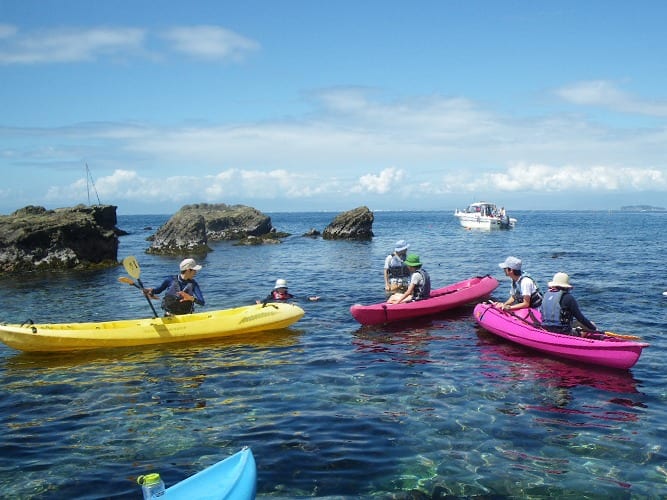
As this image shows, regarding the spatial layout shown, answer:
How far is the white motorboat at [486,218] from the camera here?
69875 millimetres

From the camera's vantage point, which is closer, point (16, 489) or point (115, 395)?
point (16, 489)

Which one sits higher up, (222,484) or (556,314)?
(556,314)

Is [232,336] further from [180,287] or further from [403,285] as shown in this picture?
[403,285]

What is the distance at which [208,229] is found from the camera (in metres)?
61.1

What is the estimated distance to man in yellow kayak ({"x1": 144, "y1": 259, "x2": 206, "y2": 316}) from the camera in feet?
46.3

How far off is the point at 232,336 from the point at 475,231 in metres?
59.9

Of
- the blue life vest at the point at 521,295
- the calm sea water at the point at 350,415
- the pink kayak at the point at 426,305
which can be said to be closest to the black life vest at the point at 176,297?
the calm sea water at the point at 350,415

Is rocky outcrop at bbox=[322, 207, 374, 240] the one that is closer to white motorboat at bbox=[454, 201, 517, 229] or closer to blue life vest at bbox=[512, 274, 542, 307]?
white motorboat at bbox=[454, 201, 517, 229]

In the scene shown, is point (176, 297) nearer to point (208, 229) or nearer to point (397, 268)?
point (397, 268)

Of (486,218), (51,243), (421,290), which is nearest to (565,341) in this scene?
(421,290)

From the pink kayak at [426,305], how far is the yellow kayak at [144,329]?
201 centimetres

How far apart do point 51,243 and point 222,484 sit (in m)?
32.0

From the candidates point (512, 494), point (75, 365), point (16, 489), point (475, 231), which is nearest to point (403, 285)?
point (75, 365)

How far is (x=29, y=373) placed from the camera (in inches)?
474
